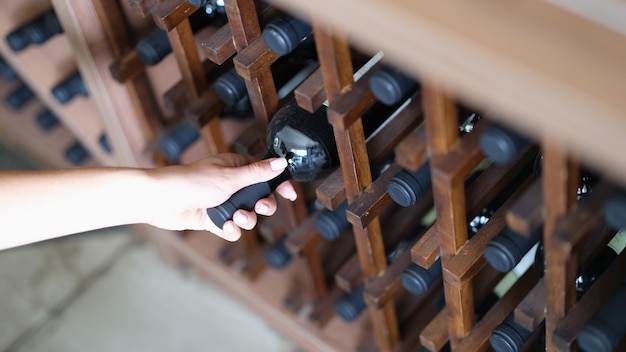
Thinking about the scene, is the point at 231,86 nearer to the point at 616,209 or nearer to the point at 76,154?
the point at 616,209

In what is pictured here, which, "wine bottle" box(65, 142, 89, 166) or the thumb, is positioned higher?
the thumb

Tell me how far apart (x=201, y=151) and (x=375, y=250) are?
14.3 inches

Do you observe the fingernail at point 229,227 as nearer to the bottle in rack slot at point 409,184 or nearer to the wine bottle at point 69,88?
the bottle in rack slot at point 409,184

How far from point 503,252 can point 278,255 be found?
1.56 ft

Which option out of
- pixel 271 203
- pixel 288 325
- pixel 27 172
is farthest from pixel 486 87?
pixel 288 325

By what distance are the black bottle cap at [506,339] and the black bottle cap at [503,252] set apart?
11 centimetres

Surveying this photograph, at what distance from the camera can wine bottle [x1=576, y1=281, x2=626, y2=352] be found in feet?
2.27

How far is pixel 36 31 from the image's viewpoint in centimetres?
114

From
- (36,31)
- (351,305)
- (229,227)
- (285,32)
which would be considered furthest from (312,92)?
(36,31)

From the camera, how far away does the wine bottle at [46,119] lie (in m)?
1.48

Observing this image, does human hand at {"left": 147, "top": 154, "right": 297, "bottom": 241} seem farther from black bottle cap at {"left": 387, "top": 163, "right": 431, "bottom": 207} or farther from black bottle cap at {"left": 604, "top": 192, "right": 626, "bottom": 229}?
black bottle cap at {"left": 604, "top": 192, "right": 626, "bottom": 229}

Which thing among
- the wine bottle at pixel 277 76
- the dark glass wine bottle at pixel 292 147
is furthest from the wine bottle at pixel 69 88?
the dark glass wine bottle at pixel 292 147

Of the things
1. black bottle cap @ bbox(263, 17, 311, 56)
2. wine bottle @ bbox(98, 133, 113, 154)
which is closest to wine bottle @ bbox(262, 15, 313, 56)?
black bottle cap @ bbox(263, 17, 311, 56)

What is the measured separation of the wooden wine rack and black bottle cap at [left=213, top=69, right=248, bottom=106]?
3 centimetres
